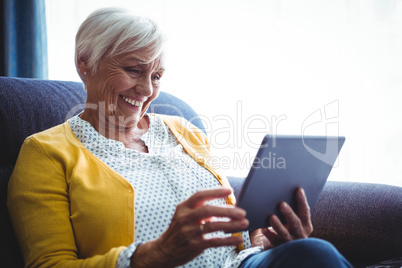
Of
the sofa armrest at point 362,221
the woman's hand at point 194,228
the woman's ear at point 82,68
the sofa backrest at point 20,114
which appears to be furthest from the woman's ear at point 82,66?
the sofa armrest at point 362,221

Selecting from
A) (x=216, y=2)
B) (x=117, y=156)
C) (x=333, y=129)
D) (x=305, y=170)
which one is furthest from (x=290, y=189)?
(x=216, y=2)

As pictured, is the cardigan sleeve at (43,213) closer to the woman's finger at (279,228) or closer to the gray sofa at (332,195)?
the gray sofa at (332,195)

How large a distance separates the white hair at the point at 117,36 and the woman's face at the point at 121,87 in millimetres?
23

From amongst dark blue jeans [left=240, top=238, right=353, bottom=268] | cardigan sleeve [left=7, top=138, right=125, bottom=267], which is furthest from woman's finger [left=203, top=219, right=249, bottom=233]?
cardigan sleeve [left=7, top=138, right=125, bottom=267]

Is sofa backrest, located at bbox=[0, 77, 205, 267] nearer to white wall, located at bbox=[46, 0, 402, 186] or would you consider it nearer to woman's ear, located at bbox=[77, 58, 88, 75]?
woman's ear, located at bbox=[77, 58, 88, 75]

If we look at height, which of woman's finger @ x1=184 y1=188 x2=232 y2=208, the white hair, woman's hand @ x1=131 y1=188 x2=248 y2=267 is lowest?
woman's hand @ x1=131 y1=188 x2=248 y2=267

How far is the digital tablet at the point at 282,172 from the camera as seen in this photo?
0.76 metres

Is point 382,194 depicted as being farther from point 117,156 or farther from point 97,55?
point 97,55

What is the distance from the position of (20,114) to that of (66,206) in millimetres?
333

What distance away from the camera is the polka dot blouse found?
0.94 metres

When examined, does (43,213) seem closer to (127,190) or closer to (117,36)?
(127,190)

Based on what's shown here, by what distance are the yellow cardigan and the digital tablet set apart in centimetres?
31

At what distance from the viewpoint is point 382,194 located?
1143 millimetres

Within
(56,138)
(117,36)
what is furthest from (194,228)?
(117,36)
